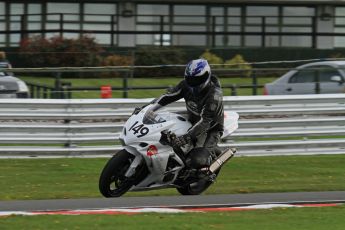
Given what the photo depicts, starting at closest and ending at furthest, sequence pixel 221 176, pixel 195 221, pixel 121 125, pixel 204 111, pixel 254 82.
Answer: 1. pixel 195 221
2. pixel 204 111
3. pixel 221 176
4. pixel 121 125
5. pixel 254 82

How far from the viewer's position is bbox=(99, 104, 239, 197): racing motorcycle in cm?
998

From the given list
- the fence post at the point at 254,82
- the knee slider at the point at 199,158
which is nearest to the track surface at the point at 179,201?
the knee slider at the point at 199,158

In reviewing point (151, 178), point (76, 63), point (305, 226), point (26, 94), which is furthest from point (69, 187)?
point (76, 63)

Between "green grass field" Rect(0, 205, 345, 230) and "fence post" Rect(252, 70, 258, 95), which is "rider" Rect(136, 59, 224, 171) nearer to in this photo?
"green grass field" Rect(0, 205, 345, 230)

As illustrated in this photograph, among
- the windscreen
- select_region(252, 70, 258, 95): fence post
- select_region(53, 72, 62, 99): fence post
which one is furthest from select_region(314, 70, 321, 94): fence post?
the windscreen

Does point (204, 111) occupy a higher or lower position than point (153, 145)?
higher

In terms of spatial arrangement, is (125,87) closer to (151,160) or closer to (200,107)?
(200,107)

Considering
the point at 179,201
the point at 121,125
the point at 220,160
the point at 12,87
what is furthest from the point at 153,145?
the point at 12,87

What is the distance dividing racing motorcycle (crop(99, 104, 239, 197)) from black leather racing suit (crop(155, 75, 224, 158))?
141 mm

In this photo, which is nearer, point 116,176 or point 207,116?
point 116,176

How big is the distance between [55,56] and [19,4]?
12.6 m

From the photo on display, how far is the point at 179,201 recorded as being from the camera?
1000 cm

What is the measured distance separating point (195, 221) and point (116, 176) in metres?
2.02

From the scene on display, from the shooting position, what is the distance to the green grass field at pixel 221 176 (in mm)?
11000
